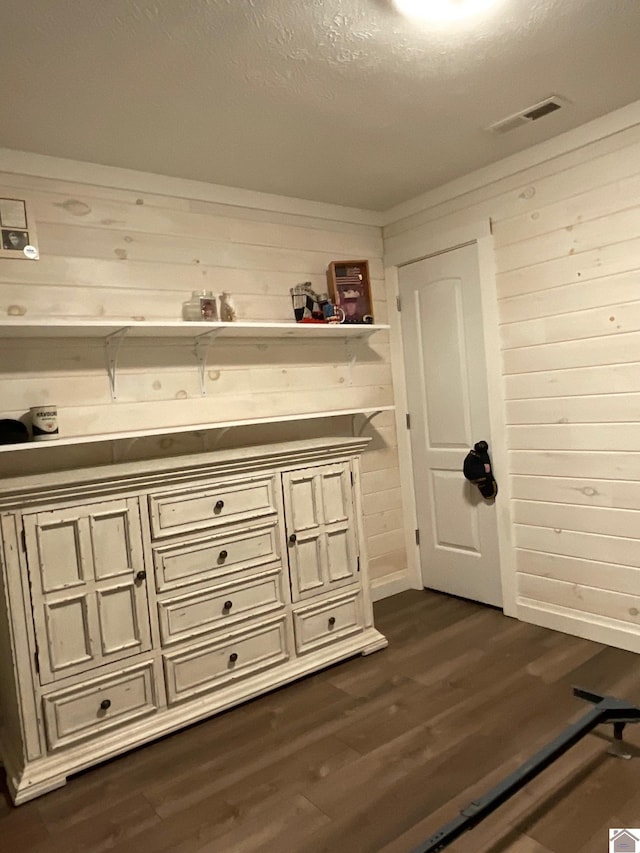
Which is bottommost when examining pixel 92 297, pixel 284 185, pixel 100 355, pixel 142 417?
pixel 142 417

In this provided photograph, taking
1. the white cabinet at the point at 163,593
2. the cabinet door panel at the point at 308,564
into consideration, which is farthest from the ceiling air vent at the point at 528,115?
the cabinet door panel at the point at 308,564

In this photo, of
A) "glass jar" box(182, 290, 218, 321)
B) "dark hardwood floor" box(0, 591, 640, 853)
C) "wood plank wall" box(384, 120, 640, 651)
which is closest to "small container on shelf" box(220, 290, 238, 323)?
"glass jar" box(182, 290, 218, 321)

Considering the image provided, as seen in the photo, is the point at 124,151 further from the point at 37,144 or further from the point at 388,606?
the point at 388,606

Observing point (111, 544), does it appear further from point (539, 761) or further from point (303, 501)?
point (539, 761)

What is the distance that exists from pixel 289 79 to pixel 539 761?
2.38m

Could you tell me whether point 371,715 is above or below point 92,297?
below

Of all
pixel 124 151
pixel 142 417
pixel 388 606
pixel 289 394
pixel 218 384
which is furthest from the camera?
pixel 388 606

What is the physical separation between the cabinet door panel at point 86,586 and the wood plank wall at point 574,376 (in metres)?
1.97

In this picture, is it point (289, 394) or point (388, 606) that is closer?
point (289, 394)

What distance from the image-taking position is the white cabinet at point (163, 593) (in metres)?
2.16

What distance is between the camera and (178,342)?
2.96 m

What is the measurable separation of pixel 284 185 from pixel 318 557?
1915 mm

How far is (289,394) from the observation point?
3375 mm

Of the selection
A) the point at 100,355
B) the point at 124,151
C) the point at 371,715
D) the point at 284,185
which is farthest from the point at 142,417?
the point at 371,715
